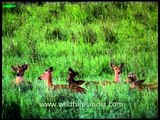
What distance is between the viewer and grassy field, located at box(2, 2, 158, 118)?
14.9 feet

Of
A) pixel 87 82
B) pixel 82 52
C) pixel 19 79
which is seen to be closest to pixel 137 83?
pixel 87 82

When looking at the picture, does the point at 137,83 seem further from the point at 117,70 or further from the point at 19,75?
the point at 19,75

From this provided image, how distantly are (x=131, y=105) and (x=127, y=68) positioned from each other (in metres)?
0.39

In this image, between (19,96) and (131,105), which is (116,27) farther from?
(19,96)

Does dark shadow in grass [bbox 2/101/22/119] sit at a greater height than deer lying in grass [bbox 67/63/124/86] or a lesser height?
lesser

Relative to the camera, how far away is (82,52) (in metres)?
4.63

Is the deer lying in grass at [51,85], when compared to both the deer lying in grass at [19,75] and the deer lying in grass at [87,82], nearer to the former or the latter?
the deer lying in grass at [87,82]

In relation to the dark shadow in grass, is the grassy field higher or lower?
higher

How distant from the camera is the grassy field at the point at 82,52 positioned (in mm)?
4531

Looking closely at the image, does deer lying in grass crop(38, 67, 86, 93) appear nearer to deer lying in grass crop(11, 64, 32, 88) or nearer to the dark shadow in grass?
A: deer lying in grass crop(11, 64, 32, 88)

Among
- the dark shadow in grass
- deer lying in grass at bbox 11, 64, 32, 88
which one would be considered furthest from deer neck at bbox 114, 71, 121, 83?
the dark shadow in grass

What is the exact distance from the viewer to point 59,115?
451 centimetres

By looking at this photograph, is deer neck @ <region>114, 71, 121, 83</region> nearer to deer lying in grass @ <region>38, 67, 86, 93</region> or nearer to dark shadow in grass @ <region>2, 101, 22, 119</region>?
deer lying in grass @ <region>38, 67, 86, 93</region>

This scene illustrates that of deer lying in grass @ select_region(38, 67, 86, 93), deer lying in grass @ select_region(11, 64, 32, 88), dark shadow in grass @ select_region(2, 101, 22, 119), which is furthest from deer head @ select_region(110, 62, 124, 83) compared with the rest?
dark shadow in grass @ select_region(2, 101, 22, 119)
